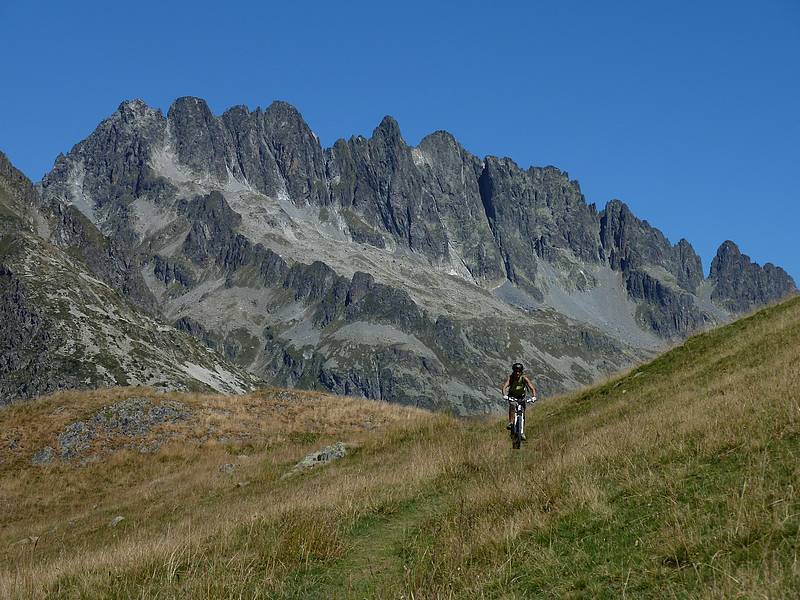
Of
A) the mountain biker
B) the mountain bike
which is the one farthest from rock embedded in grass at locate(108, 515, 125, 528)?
the mountain biker

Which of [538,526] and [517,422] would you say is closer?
[538,526]

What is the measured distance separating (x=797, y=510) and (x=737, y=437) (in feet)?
10.4

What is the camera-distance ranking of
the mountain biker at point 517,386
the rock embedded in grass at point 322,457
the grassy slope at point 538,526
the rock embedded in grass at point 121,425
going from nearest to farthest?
the grassy slope at point 538,526 < the mountain biker at point 517,386 < the rock embedded in grass at point 322,457 < the rock embedded in grass at point 121,425

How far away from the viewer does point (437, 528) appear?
10.0m

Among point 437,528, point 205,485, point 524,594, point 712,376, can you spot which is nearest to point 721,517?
point 524,594

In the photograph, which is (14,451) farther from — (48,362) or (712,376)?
(48,362)

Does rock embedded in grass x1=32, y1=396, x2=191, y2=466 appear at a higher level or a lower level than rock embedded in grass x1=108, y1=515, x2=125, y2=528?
higher

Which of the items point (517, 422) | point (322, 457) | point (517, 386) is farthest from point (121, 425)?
point (517, 422)

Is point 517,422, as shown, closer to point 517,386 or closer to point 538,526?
point 517,386

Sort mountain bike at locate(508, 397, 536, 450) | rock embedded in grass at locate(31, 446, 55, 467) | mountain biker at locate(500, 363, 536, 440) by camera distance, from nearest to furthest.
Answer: mountain bike at locate(508, 397, 536, 450) → mountain biker at locate(500, 363, 536, 440) → rock embedded in grass at locate(31, 446, 55, 467)

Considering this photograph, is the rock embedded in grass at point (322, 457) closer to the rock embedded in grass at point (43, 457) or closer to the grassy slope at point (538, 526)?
the grassy slope at point (538, 526)

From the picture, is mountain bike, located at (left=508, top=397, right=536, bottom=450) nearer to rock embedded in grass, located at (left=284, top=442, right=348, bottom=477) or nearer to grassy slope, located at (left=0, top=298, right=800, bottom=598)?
grassy slope, located at (left=0, top=298, right=800, bottom=598)

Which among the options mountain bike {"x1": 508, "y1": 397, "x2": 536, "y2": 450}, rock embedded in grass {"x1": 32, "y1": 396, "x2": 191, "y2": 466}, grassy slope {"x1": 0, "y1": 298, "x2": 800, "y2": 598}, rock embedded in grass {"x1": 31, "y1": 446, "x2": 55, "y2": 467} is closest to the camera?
grassy slope {"x1": 0, "y1": 298, "x2": 800, "y2": 598}

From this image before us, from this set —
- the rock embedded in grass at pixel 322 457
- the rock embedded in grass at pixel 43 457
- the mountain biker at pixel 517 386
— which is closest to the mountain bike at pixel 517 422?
the mountain biker at pixel 517 386
